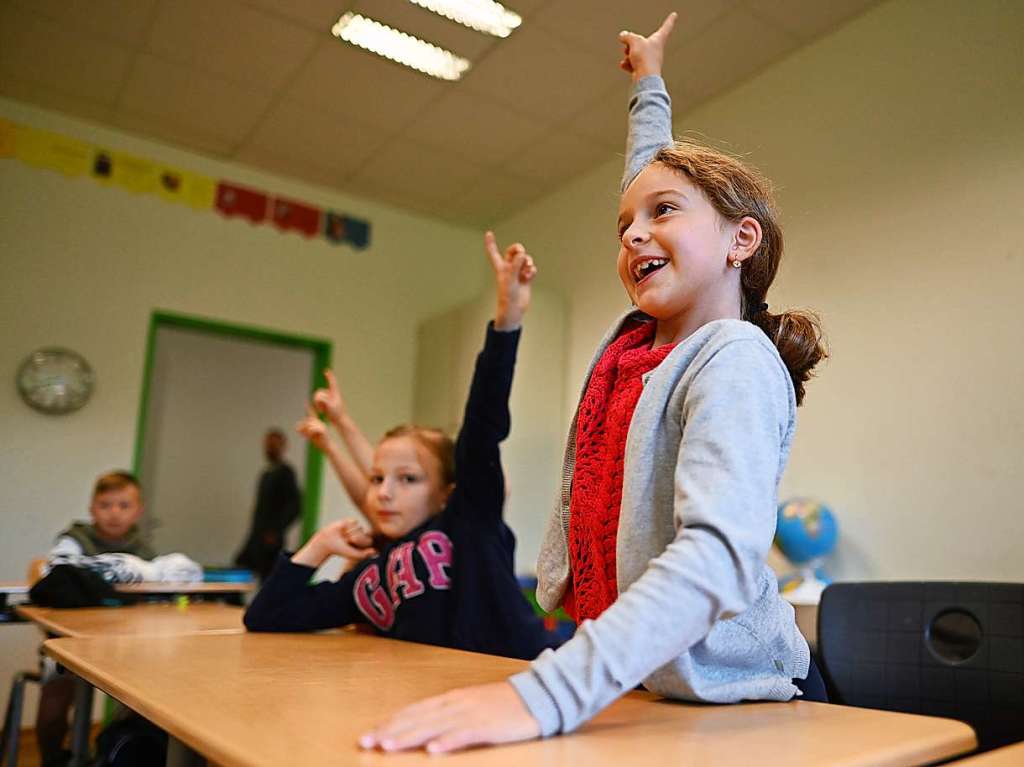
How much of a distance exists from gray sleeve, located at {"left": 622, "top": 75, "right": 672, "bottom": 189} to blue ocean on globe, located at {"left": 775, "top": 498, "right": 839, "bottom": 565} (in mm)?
1876

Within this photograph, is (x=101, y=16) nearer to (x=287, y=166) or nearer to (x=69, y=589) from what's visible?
(x=287, y=166)

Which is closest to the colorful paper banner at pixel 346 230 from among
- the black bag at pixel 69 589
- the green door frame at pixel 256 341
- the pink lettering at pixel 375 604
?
the green door frame at pixel 256 341

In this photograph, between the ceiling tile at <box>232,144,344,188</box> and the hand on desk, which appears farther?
the ceiling tile at <box>232,144,344,188</box>

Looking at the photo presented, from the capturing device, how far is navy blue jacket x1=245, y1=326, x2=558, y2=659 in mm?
1439

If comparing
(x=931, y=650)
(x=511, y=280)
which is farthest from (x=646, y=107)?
(x=931, y=650)

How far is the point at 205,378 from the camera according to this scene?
626 centimetres

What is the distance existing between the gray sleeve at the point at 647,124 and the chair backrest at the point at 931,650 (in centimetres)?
74

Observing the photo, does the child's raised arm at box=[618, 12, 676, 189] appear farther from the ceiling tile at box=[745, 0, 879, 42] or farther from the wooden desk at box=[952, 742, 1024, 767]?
the ceiling tile at box=[745, 0, 879, 42]

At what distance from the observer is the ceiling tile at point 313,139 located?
388 cm

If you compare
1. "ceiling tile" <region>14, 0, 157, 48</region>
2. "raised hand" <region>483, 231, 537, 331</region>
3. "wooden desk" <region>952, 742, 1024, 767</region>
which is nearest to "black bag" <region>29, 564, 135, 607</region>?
"raised hand" <region>483, 231, 537, 331</region>

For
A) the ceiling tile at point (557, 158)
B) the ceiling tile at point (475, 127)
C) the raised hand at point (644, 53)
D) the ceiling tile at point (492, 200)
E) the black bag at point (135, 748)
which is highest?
the ceiling tile at point (475, 127)

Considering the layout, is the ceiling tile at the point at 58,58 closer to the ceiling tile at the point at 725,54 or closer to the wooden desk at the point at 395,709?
the ceiling tile at the point at 725,54

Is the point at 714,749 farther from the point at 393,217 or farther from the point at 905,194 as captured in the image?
the point at 393,217

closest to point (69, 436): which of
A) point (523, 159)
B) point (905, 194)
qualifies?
point (523, 159)
